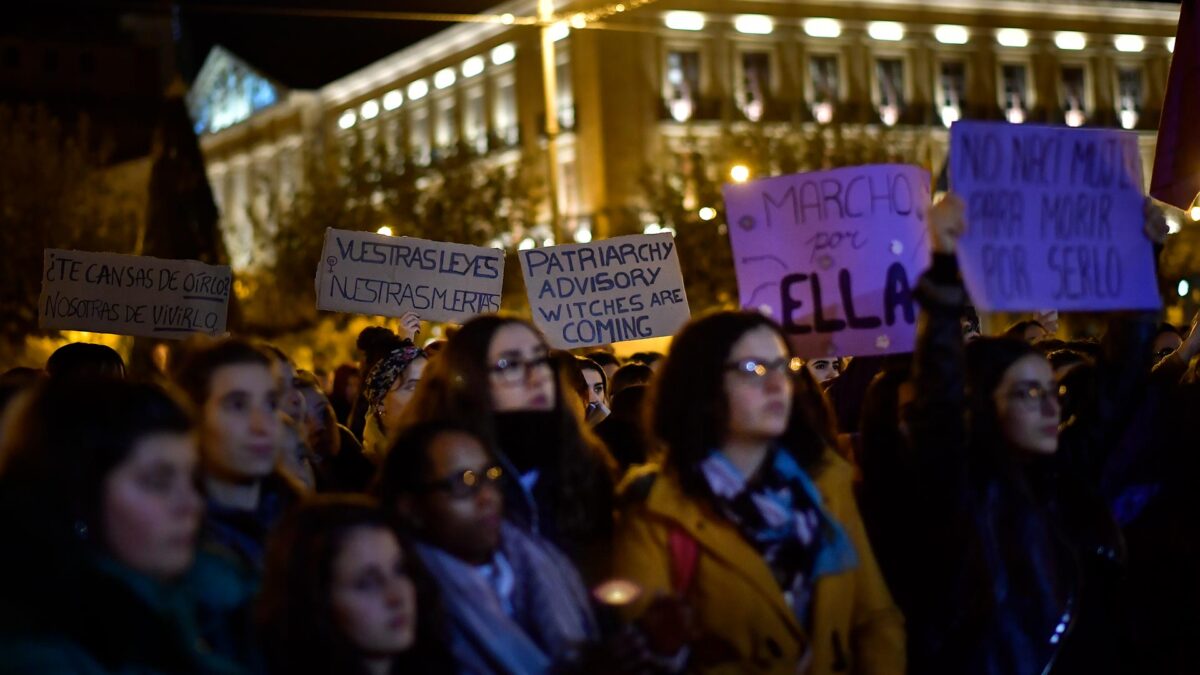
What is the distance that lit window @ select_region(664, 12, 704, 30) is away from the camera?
47438 mm

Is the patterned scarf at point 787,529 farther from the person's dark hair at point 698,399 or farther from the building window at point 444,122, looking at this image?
the building window at point 444,122

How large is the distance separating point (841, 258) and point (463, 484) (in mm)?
2374

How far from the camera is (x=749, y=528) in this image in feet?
14.1

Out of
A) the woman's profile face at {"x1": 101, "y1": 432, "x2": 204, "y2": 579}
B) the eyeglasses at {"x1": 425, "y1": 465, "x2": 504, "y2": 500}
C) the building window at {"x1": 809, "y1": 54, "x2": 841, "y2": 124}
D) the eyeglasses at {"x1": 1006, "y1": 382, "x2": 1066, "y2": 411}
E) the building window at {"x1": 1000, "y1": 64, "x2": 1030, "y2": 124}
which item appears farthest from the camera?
the building window at {"x1": 1000, "y1": 64, "x2": 1030, "y2": 124}

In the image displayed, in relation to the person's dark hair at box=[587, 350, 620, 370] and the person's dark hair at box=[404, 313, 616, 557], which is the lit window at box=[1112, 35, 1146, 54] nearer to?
the person's dark hair at box=[587, 350, 620, 370]

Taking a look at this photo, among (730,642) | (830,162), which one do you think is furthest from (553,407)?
(830,162)

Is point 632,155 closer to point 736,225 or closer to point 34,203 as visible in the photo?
point 34,203

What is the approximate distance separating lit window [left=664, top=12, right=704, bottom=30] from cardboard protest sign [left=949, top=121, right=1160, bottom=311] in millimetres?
42644

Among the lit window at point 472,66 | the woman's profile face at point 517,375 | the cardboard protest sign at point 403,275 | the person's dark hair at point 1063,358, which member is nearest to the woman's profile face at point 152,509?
the woman's profile face at point 517,375

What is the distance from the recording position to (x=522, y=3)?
4816cm

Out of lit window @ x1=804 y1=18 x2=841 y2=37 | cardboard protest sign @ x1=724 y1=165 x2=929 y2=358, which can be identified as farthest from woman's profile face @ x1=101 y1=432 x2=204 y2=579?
lit window @ x1=804 y1=18 x2=841 y2=37

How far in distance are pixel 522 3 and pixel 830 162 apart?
14.8 metres

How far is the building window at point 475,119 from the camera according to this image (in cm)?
5156

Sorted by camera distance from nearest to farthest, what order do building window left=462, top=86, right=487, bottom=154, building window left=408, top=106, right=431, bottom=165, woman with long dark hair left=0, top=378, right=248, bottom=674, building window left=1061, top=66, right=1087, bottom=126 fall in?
woman with long dark hair left=0, top=378, right=248, bottom=674 → building window left=1061, top=66, right=1087, bottom=126 → building window left=462, top=86, right=487, bottom=154 → building window left=408, top=106, right=431, bottom=165
